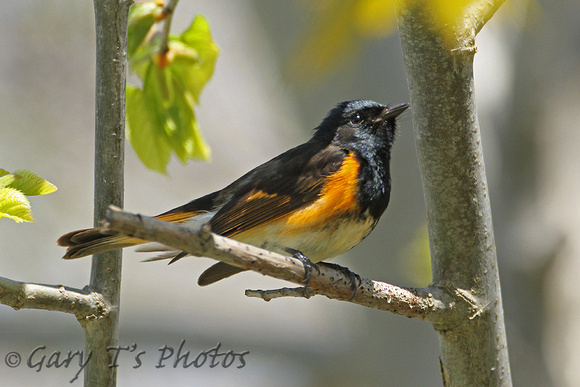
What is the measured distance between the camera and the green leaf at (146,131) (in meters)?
2.03

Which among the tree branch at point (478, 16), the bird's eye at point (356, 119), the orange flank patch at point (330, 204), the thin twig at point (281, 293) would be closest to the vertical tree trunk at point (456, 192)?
the tree branch at point (478, 16)

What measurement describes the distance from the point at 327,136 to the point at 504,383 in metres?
1.38

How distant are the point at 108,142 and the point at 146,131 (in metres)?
0.46

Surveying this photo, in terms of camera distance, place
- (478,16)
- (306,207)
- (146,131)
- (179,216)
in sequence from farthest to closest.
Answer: (179,216), (306,207), (146,131), (478,16)

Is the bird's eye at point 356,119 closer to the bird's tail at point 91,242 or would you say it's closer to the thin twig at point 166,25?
the thin twig at point 166,25

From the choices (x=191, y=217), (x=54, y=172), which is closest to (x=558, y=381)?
(x=191, y=217)

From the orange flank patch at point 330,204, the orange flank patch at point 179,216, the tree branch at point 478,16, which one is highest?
the orange flank patch at point 179,216

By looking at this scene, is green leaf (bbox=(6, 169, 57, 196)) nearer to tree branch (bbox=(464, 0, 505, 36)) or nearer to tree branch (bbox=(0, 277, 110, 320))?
tree branch (bbox=(0, 277, 110, 320))

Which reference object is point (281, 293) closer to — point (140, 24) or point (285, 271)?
point (285, 271)

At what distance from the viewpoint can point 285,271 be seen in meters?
1.36

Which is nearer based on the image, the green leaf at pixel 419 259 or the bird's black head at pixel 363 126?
the bird's black head at pixel 363 126

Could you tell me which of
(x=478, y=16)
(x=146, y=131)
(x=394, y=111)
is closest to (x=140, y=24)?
(x=146, y=131)

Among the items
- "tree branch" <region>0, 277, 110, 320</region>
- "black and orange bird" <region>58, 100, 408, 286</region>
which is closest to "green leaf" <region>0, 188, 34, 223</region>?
"tree branch" <region>0, 277, 110, 320</region>

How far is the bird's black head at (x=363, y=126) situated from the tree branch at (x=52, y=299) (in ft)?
4.34
